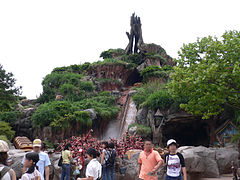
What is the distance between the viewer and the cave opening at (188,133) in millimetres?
17853

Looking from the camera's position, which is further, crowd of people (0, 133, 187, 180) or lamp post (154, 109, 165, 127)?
lamp post (154, 109, 165, 127)

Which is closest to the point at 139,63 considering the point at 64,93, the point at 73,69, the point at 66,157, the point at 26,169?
the point at 73,69

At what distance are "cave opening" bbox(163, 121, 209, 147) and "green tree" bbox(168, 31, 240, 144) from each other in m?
5.19

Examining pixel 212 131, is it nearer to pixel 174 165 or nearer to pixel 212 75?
pixel 212 75

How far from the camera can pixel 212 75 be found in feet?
36.4

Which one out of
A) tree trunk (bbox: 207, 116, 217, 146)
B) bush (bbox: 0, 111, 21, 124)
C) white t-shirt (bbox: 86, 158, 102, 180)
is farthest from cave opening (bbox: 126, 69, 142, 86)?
white t-shirt (bbox: 86, 158, 102, 180)

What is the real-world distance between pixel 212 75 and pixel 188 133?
34.4ft

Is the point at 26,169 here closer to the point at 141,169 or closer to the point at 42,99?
the point at 141,169

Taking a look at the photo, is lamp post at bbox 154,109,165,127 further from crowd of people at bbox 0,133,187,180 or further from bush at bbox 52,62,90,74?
bush at bbox 52,62,90,74

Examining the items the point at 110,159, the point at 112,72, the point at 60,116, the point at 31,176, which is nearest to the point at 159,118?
the point at 60,116

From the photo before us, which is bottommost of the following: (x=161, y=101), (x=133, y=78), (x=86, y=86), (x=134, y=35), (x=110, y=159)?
A: (x=110, y=159)

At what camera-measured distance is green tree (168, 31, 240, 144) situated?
36.6 feet

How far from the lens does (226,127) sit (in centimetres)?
1381

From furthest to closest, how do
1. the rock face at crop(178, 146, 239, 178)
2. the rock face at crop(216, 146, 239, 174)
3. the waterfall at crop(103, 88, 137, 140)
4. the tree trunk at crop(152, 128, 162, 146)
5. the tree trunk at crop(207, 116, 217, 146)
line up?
1. the waterfall at crop(103, 88, 137, 140)
2. the tree trunk at crop(152, 128, 162, 146)
3. the tree trunk at crop(207, 116, 217, 146)
4. the rock face at crop(216, 146, 239, 174)
5. the rock face at crop(178, 146, 239, 178)
